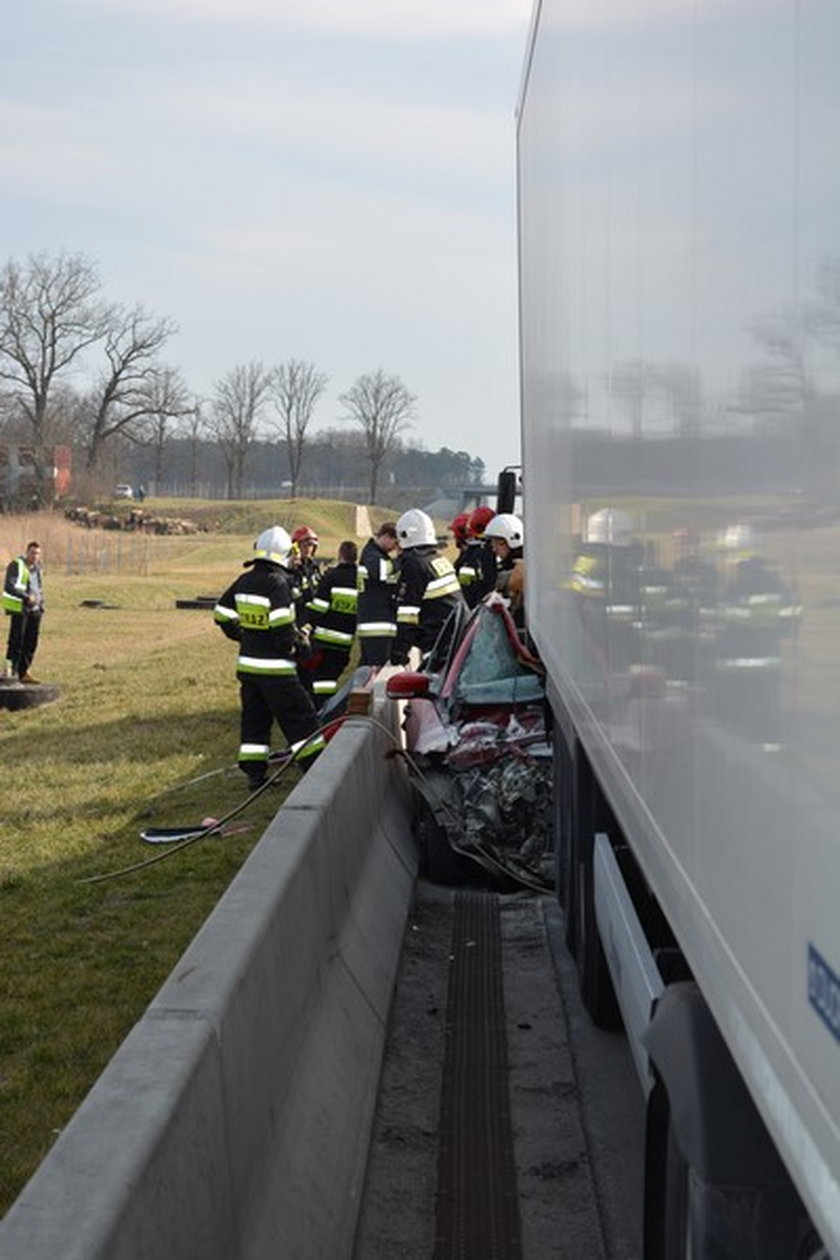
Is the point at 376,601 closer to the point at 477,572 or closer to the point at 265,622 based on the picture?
the point at 477,572

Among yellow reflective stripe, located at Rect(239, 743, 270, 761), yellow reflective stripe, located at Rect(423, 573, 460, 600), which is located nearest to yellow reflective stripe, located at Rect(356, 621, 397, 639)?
yellow reflective stripe, located at Rect(423, 573, 460, 600)

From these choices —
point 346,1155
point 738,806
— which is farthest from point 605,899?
point 738,806

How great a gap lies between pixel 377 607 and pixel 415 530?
1024mm

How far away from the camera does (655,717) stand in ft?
Result: 13.8

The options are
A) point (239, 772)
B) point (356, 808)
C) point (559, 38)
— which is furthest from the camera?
point (239, 772)

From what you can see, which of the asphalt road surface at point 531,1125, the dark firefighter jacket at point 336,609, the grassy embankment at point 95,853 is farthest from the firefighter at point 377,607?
the asphalt road surface at point 531,1125

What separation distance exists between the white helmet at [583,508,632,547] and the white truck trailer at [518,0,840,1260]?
2 cm

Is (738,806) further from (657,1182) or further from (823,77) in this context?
(657,1182)

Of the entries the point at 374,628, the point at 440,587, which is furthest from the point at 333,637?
the point at 440,587

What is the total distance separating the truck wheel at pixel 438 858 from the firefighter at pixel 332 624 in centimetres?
749

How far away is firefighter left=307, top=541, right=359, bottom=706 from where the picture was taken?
18766mm

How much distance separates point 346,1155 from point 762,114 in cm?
388

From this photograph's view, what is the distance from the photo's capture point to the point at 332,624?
1886cm

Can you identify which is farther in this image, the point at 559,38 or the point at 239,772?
the point at 239,772
